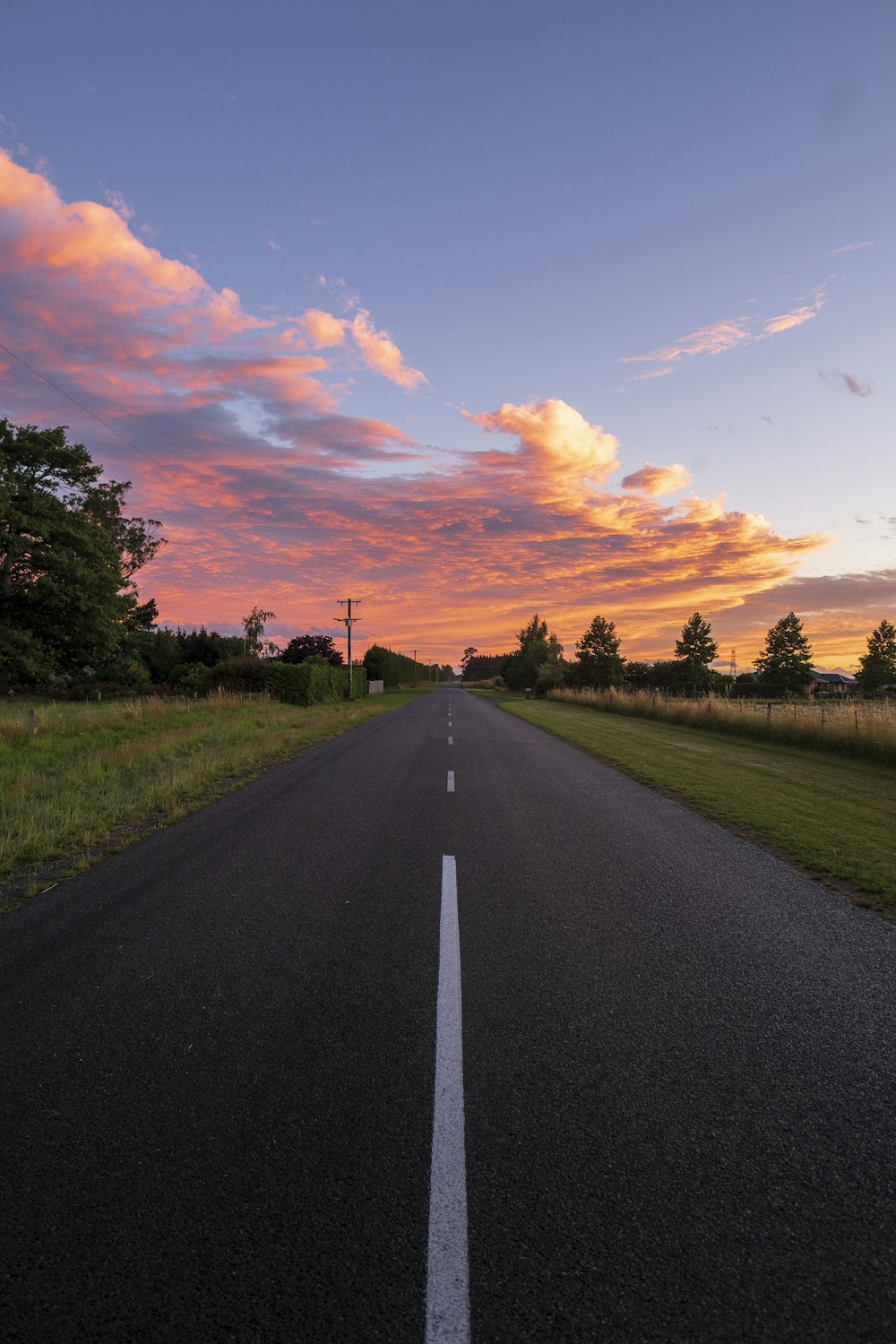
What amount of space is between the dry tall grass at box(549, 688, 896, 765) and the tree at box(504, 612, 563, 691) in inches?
2281

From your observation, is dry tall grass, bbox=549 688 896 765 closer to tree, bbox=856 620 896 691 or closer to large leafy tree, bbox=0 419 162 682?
large leafy tree, bbox=0 419 162 682

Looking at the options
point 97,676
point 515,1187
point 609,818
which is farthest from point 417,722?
point 97,676

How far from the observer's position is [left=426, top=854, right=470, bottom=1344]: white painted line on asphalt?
2002 millimetres

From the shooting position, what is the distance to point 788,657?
7938cm

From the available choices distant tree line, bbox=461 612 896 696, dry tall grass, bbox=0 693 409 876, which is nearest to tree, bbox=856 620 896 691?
distant tree line, bbox=461 612 896 696

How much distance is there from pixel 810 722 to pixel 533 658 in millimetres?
83065

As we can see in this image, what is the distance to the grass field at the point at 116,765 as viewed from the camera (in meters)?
8.07

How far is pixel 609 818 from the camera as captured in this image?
930 cm

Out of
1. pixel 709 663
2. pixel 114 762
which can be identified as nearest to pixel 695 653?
pixel 709 663

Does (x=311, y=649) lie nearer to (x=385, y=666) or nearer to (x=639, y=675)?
(x=385, y=666)

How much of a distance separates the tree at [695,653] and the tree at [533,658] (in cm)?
1745

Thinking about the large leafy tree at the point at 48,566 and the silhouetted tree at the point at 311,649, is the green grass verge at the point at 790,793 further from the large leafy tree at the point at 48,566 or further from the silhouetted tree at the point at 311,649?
the silhouetted tree at the point at 311,649

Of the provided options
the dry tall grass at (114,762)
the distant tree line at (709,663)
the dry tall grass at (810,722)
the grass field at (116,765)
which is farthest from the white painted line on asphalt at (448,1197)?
the distant tree line at (709,663)

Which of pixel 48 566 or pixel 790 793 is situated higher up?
pixel 48 566
